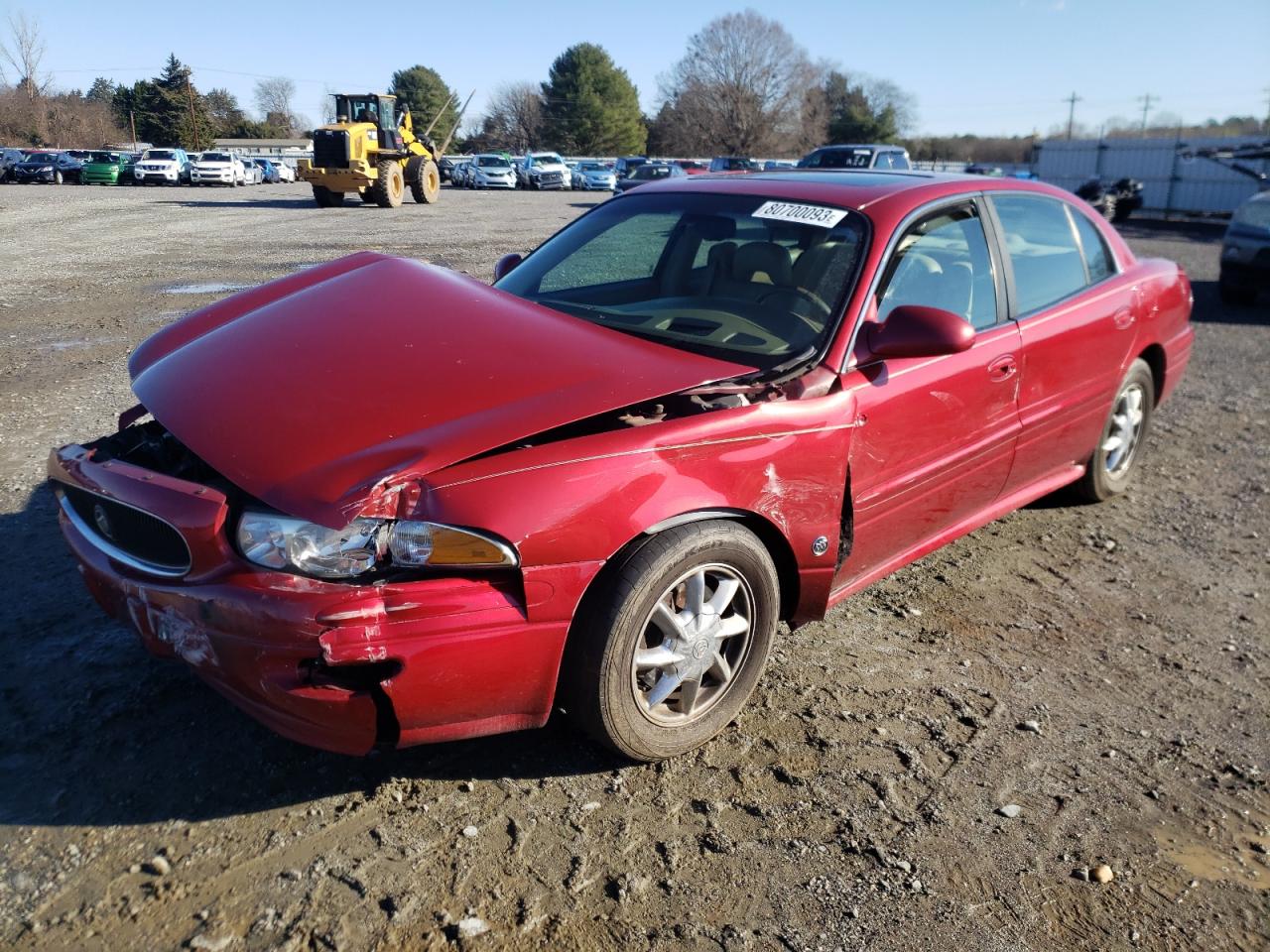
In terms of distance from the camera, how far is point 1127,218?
91.6 feet

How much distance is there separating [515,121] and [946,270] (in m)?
93.0

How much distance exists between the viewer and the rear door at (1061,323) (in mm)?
3795

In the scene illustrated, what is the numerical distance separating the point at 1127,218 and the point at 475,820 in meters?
30.8

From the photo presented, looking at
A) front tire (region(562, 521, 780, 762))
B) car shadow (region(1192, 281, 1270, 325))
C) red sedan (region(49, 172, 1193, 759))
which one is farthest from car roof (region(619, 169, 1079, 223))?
car shadow (region(1192, 281, 1270, 325))

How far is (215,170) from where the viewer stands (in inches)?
1559

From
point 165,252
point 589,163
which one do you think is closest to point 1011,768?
point 165,252

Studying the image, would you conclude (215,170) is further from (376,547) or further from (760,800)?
(760,800)

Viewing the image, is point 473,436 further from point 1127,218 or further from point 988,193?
point 1127,218

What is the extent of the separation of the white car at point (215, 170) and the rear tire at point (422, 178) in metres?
16.5

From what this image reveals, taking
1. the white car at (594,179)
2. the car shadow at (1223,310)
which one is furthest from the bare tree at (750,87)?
the car shadow at (1223,310)

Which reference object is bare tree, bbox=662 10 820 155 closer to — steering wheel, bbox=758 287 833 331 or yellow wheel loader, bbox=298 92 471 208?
yellow wheel loader, bbox=298 92 471 208

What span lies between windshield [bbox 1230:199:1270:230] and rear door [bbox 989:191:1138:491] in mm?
8063

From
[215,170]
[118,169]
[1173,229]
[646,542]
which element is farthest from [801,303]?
[118,169]

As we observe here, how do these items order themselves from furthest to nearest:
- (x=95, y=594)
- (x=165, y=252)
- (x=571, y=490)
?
(x=165, y=252) < (x=95, y=594) < (x=571, y=490)
